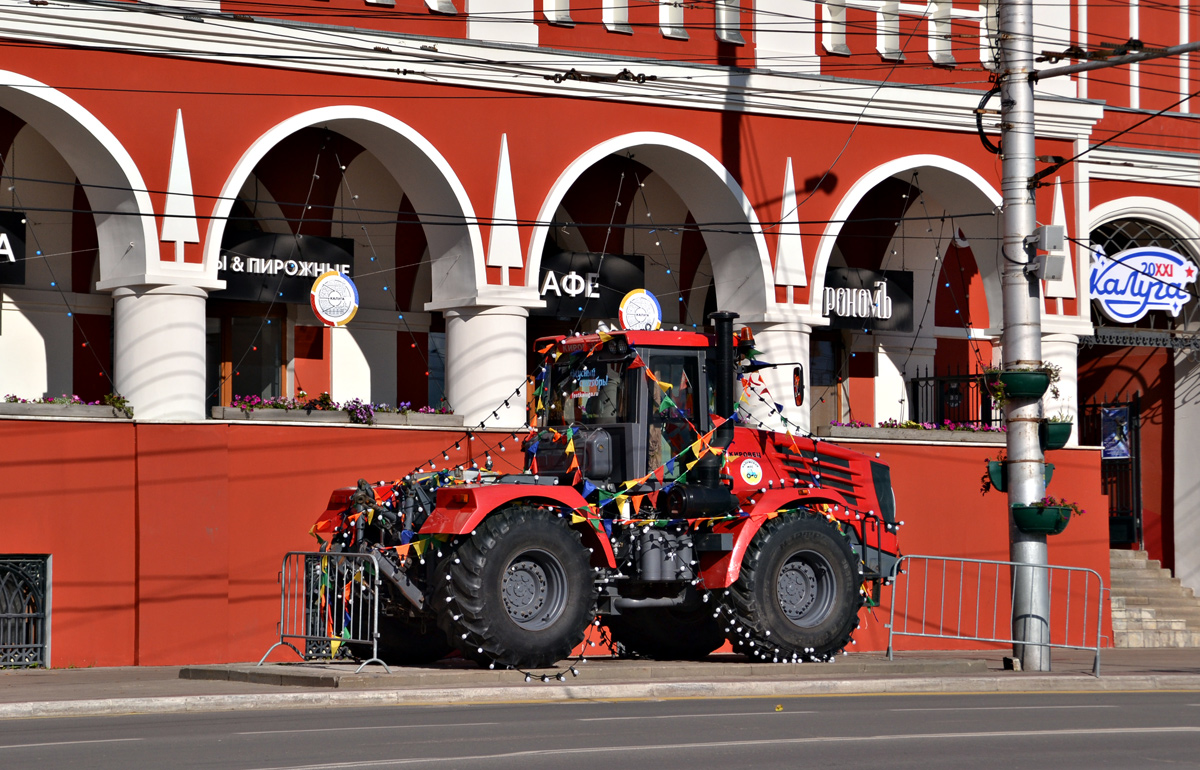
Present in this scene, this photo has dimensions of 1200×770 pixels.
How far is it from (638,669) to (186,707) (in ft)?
13.8

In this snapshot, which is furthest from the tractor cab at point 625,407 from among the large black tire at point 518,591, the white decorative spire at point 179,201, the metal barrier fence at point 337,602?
the white decorative spire at point 179,201

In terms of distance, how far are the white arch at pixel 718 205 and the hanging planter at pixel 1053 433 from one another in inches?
270

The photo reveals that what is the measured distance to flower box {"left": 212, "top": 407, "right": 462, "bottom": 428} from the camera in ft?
69.2

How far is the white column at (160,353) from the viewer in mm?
20594

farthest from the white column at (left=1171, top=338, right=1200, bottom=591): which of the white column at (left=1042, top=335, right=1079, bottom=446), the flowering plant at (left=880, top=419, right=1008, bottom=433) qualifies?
the flowering plant at (left=880, top=419, right=1008, bottom=433)

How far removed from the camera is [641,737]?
11.0 m

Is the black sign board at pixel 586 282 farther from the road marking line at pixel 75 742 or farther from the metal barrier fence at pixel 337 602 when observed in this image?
the road marking line at pixel 75 742

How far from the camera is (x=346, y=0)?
22.1 meters

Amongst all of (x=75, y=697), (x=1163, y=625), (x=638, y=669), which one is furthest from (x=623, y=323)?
(x=1163, y=625)

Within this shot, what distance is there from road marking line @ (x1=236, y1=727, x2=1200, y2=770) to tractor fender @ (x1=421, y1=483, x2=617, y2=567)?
438cm

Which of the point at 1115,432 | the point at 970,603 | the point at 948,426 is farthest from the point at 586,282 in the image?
the point at 1115,432

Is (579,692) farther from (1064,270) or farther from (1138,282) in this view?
→ (1138,282)

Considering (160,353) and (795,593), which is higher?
(160,353)

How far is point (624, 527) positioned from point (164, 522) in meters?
6.78
